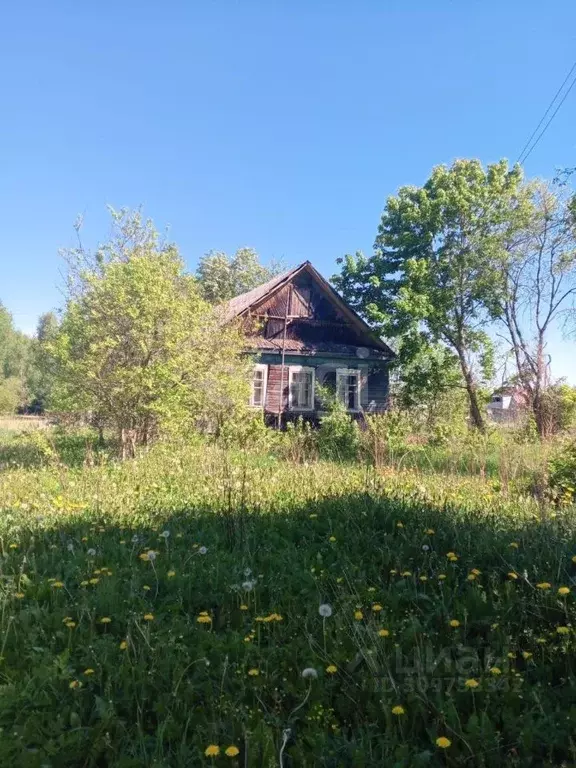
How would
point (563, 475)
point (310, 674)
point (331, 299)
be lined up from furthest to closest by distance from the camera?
1. point (331, 299)
2. point (563, 475)
3. point (310, 674)

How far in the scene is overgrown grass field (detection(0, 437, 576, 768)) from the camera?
2.00 metres

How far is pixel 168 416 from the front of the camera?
10312mm

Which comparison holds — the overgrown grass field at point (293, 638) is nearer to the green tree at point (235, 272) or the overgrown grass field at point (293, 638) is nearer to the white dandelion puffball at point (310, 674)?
the white dandelion puffball at point (310, 674)

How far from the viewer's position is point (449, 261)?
922 inches

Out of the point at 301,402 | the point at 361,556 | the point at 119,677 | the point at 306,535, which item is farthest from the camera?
the point at 301,402

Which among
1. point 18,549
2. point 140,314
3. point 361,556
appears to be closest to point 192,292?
point 140,314

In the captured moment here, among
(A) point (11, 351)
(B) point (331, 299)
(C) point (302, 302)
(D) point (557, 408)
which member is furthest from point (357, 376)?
(A) point (11, 351)

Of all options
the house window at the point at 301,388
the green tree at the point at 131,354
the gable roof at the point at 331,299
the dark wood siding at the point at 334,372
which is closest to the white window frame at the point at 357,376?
the dark wood siding at the point at 334,372

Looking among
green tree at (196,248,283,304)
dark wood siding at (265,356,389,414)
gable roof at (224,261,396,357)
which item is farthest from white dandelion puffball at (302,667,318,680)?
green tree at (196,248,283,304)

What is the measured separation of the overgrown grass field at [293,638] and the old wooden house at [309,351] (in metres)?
16.3

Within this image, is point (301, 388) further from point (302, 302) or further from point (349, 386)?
point (302, 302)

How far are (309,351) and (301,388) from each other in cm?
161

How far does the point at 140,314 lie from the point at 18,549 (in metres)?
6.53

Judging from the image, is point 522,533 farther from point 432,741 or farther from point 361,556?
point 432,741
